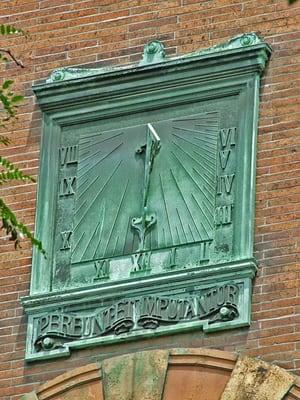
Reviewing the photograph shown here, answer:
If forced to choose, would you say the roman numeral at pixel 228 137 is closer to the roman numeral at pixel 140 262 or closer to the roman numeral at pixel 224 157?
the roman numeral at pixel 224 157

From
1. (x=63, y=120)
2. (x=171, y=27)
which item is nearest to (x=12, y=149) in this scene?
(x=63, y=120)

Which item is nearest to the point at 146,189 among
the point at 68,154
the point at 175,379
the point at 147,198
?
the point at 147,198

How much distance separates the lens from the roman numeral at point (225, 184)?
16.1m

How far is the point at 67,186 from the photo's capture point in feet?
54.9

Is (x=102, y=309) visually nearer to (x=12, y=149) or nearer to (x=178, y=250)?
(x=178, y=250)

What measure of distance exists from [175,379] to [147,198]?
1558 millimetres

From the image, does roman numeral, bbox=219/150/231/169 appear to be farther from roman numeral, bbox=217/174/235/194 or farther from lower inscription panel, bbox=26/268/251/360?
lower inscription panel, bbox=26/268/251/360

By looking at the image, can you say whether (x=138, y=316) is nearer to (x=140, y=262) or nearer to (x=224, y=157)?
(x=140, y=262)

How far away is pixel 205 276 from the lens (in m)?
15.7

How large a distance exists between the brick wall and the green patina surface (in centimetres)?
10

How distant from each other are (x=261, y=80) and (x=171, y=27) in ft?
3.01

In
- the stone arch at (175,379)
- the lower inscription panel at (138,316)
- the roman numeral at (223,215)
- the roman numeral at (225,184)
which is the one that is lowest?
the stone arch at (175,379)

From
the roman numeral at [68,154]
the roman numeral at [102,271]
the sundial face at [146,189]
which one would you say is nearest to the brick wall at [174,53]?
the roman numeral at [68,154]

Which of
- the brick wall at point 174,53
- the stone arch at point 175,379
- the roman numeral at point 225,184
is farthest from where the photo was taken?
the roman numeral at point 225,184
